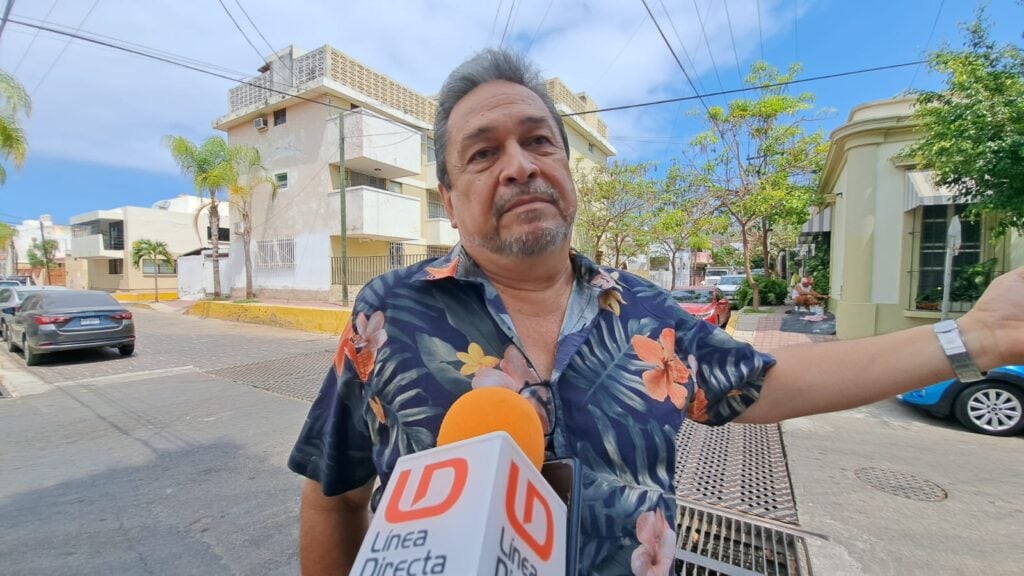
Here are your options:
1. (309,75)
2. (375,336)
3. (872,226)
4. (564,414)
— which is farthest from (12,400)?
(872,226)

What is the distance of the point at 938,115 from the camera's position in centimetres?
634

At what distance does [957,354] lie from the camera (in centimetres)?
116

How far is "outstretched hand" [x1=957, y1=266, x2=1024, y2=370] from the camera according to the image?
115 cm

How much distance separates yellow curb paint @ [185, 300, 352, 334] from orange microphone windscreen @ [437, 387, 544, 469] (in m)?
10.9

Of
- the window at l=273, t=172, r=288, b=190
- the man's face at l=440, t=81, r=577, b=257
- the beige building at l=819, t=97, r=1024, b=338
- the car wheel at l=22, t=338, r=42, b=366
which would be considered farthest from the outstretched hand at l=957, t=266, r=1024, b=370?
the window at l=273, t=172, r=288, b=190

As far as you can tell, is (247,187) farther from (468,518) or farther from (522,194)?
(468,518)

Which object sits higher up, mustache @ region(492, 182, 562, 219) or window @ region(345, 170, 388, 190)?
window @ region(345, 170, 388, 190)

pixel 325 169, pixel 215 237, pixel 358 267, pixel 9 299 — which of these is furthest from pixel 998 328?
pixel 215 237

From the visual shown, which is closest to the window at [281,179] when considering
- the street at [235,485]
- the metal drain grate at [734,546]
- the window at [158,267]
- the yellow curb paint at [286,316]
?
the yellow curb paint at [286,316]

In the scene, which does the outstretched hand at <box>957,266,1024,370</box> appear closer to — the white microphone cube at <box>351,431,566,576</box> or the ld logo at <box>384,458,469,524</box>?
the white microphone cube at <box>351,431,566,576</box>

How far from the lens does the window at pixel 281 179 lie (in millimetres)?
17281

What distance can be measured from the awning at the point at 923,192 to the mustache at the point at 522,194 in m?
9.06

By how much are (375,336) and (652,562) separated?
0.82 metres

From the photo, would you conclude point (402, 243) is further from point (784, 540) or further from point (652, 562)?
point (652, 562)
